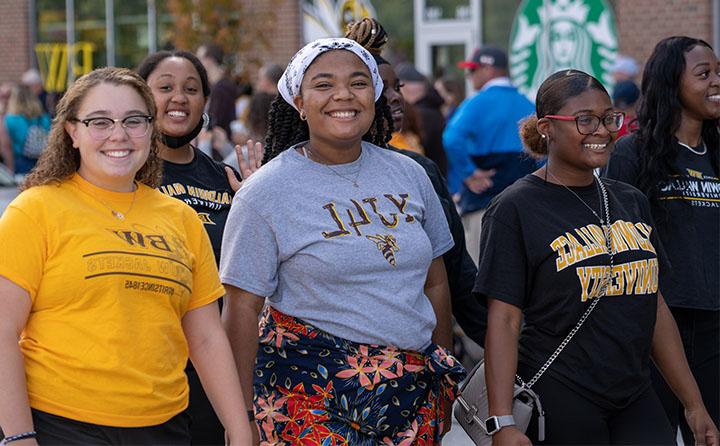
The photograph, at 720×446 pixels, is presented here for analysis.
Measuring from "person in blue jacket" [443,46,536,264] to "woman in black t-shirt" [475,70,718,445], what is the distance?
434 cm

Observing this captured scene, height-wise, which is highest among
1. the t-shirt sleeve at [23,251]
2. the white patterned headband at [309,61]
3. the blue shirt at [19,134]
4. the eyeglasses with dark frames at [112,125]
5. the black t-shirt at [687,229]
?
the white patterned headband at [309,61]

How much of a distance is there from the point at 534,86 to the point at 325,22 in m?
5.58

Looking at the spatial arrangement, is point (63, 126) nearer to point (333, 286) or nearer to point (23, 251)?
point (23, 251)

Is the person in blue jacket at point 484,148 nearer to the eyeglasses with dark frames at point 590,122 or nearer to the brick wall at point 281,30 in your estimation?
the eyeglasses with dark frames at point 590,122

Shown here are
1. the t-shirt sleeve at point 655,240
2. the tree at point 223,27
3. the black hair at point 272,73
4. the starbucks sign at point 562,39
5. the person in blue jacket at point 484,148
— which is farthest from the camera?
the tree at point 223,27

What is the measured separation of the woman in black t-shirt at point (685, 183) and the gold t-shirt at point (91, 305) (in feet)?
7.69

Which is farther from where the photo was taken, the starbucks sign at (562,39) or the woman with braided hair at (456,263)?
the starbucks sign at (562,39)

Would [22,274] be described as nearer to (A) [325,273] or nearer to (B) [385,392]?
(A) [325,273]

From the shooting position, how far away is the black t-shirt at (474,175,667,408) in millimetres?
3996

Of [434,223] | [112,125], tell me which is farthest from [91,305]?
[434,223]

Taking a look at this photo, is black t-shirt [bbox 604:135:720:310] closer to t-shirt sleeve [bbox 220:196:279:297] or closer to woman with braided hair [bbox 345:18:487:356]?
woman with braided hair [bbox 345:18:487:356]

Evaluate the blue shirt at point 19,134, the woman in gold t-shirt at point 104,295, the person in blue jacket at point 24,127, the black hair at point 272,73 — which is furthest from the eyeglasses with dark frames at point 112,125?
the blue shirt at point 19,134

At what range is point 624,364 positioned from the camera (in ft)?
13.3

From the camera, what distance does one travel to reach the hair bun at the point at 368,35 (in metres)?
4.76
